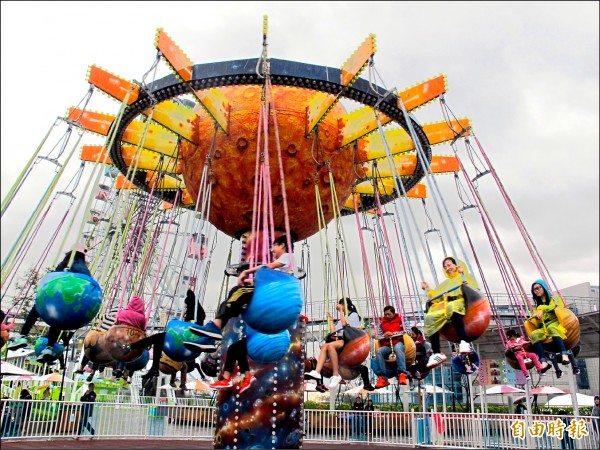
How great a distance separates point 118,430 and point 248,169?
10.2 metres

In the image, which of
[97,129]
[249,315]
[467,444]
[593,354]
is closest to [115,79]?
[97,129]

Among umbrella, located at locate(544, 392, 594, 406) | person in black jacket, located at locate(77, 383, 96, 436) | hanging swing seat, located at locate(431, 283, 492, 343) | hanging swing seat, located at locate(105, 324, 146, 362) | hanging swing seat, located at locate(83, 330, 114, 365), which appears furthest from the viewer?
umbrella, located at locate(544, 392, 594, 406)

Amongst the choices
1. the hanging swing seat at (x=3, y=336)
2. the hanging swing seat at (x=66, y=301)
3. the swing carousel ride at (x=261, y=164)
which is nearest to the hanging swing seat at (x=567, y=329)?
the swing carousel ride at (x=261, y=164)

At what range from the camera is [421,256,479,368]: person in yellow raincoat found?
6.57 m

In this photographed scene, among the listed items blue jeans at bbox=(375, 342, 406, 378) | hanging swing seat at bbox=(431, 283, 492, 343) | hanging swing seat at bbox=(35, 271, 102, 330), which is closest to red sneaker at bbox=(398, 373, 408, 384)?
blue jeans at bbox=(375, 342, 406, 378)

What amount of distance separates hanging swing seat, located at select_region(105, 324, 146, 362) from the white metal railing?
527 centimetres

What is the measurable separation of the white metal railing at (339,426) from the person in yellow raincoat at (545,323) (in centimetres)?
392

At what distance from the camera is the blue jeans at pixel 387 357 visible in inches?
338

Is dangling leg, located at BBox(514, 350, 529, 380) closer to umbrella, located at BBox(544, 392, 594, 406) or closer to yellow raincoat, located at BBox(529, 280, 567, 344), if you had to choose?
yellow raincoat, located at BBox(529, 280, 567, 344)

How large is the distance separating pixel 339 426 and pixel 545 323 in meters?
9.73

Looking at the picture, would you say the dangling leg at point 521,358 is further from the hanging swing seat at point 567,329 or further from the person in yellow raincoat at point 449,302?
the person in yellow raincoat at point 449,302

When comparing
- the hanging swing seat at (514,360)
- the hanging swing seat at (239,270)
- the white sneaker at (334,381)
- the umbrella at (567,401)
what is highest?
the umbrella at (567,401)

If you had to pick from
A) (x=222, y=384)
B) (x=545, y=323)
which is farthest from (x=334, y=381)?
(x=545, y=323)

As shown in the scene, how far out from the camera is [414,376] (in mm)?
8766
